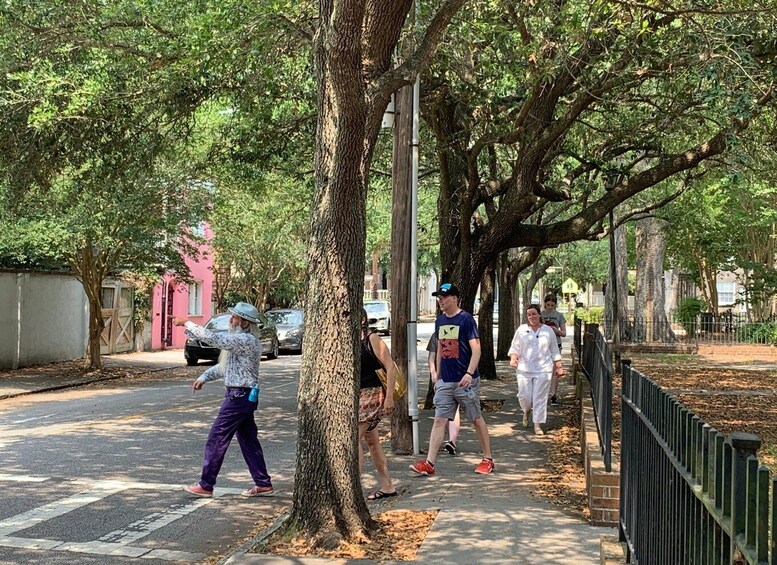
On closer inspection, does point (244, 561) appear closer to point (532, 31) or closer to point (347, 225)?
point (347, 225)

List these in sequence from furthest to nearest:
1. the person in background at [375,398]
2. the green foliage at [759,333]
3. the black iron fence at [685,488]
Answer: the green foliage at [759,333], the person in background at [375,398], the black iron fence at [685,488]

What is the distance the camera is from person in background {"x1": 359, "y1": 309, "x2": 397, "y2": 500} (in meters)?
8.63

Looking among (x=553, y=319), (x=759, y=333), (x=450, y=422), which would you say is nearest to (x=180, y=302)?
(x=759, y=333)

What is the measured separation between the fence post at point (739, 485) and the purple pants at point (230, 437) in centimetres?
688

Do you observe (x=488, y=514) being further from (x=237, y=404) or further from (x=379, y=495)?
(x=237, y=404)

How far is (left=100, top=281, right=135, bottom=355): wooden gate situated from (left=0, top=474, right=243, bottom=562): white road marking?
74.3 feet

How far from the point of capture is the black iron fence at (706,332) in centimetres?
3341

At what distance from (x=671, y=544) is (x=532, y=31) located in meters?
11.6

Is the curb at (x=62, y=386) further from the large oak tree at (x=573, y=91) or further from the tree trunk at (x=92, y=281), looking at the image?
the large oak tree at (x=573, y=91)

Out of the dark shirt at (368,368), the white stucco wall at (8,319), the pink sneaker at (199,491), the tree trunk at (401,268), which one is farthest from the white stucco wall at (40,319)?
the dark shirt at (368,368)

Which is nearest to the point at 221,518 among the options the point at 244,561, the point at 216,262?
the point at 244,561

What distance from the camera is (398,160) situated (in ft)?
38.3

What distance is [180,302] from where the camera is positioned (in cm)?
3856

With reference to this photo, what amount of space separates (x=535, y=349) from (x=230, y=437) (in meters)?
5.52
